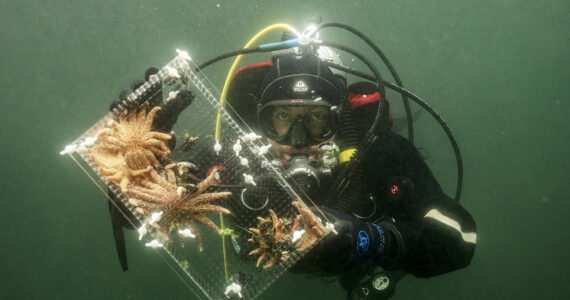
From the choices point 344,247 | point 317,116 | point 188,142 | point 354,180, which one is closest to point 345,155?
point 354,180

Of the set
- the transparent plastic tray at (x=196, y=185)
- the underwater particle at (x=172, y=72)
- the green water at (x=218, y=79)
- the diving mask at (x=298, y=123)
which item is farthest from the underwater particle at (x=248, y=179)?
the green water at (x=218, y=79)

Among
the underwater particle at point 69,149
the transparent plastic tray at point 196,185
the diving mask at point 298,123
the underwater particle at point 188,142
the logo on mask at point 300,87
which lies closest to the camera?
the underwater particle at point 69,149

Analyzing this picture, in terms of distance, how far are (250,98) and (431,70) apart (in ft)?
14.8

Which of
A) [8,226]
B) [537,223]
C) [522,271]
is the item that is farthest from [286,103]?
[522,271]

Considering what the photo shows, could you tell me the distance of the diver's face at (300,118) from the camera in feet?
9.11

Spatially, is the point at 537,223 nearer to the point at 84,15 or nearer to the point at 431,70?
the point at 431,70

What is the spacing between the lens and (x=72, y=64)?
508cm

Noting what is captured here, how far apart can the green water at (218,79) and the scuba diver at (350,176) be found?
7.88 ft

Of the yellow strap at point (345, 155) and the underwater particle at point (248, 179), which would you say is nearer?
the underwater particle at point (248, 179)

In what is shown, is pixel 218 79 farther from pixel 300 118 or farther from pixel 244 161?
pixel 244 161

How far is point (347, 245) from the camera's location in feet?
6.55

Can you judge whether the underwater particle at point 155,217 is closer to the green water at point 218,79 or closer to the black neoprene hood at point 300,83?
the black neoprene hood at point 300,83

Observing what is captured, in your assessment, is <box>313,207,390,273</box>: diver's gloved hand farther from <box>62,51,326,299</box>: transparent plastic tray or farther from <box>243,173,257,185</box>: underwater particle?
<box>243,173,257,185</box>: underwater particle

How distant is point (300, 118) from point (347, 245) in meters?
1.35
